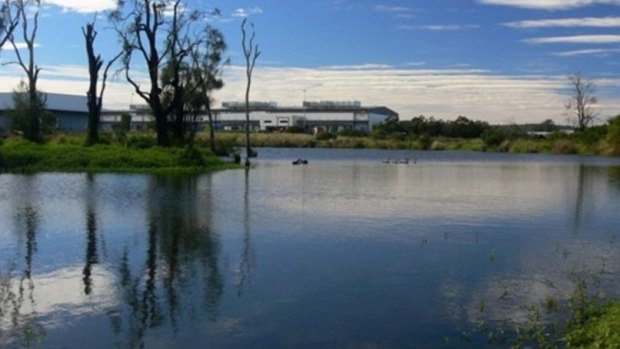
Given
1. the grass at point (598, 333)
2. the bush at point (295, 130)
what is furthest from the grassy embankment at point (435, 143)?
the grass at point (598, 333)

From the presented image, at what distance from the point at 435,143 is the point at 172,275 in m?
119

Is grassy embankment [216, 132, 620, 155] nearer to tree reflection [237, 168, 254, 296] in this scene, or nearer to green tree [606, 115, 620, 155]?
green tree [606, 115, 620, 155]

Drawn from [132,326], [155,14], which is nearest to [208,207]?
[132,326]

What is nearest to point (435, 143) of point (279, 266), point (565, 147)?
point (565, 147)

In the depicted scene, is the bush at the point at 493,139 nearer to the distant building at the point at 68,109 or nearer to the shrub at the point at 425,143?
the shrub at the point at 425,143

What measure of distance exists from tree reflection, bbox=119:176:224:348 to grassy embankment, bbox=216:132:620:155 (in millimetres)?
88964

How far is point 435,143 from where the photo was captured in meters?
129

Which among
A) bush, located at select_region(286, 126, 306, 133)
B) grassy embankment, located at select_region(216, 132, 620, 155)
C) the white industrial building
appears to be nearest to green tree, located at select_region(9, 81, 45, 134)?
grassy embankment, located at select_region(216, 132, 620, 155)

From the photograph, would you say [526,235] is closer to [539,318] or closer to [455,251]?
[455,251]

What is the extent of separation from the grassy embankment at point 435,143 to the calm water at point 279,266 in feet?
280

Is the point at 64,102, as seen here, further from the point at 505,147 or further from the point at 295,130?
the point at 505,147

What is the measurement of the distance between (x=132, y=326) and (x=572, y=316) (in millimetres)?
6664

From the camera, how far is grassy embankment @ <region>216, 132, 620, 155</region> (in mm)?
109500

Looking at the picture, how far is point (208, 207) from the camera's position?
81.2ft
